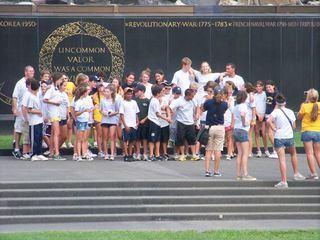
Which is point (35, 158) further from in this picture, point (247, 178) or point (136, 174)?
point (247, 178)

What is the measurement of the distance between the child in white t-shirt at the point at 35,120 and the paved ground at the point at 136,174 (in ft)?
1.36

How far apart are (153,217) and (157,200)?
1.84ft

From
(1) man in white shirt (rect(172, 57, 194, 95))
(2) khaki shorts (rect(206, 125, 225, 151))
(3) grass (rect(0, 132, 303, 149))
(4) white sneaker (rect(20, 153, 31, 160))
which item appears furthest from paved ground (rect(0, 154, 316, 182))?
(1) man in white shirt (rect(172, 57, 194, 95))

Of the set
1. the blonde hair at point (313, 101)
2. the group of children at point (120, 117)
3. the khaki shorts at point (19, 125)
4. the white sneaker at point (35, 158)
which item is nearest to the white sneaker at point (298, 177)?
the blonde hair at point (313, 101)

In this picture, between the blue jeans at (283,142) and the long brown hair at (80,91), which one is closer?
the blue jeans at (283,142)

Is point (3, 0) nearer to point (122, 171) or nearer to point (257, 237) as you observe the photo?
point (122, 171)

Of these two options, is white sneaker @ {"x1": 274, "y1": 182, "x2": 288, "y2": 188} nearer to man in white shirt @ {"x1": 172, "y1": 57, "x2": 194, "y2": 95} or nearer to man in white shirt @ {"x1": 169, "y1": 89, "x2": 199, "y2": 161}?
man in white shirt @ {"x1": 169, "y1": 89, "x2": 199, "y2": 161}

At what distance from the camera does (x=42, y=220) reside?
17234 millimetres

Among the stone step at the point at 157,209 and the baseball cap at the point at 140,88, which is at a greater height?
the baseball cap at the point at 140,88

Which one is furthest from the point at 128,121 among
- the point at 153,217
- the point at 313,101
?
the point at 153,217

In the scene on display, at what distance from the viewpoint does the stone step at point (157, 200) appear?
17.8 metres

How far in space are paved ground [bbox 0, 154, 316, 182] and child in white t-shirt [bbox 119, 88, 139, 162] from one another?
1.13 feet

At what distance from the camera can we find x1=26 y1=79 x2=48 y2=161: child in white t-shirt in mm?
21719

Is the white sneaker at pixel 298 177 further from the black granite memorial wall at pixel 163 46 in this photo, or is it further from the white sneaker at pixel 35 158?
the black granite memorial wall at pixel 163 46
